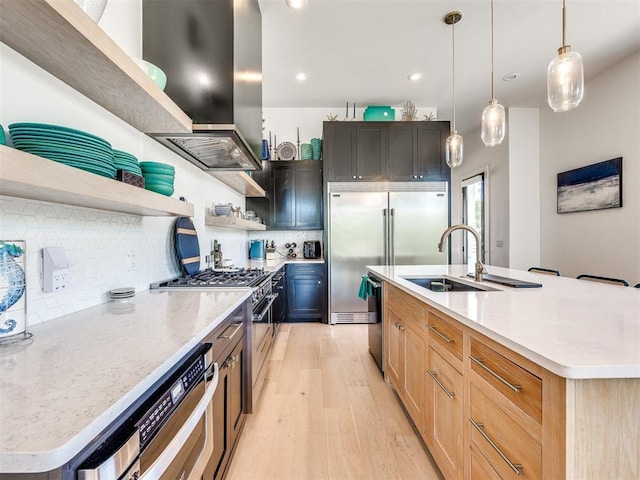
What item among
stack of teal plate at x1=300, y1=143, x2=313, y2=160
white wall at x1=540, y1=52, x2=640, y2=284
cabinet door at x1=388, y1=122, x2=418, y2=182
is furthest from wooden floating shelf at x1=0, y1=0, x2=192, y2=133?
white wall at x1=540, y1=52, x2=640, y2=284

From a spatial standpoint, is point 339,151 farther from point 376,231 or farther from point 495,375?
point 495,375

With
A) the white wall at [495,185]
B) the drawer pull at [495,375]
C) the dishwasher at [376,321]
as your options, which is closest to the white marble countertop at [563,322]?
the drawer pull at [495,375]

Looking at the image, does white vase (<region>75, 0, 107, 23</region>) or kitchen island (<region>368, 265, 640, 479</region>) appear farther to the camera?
white vase (<region>75, 0, 107, 23</region>)

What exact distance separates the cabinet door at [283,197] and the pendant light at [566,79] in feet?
10.6

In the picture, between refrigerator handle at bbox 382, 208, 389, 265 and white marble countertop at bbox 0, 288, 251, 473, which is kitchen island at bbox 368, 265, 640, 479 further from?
refrigerator handle at bbox 382, 208, 389, 265

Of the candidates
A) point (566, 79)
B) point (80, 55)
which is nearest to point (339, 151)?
point (566, 79)

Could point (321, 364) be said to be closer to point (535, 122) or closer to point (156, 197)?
point (156, 197)

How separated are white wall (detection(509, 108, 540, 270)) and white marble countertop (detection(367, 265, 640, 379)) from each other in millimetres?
3192

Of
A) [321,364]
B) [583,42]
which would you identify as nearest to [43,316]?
[321,364]

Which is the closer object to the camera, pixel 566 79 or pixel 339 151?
pixel 566 79

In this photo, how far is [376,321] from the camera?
2.59 metres

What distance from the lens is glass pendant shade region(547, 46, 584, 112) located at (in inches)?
61.9

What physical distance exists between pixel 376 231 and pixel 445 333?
279 cm

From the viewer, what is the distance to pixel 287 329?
12.4ft
